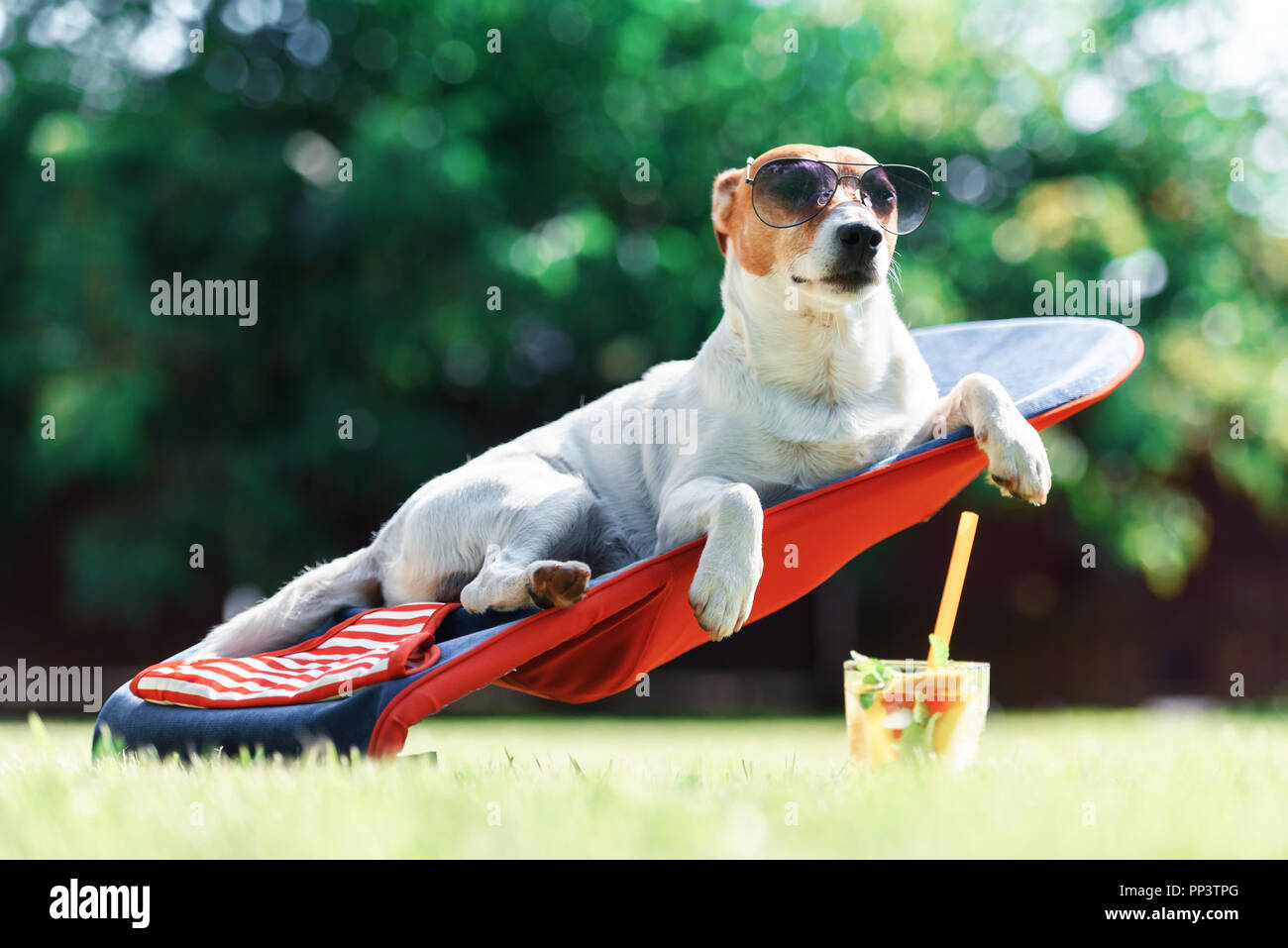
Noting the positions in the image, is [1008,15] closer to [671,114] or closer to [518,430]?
[671,114]

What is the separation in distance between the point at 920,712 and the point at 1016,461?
0.61 meters

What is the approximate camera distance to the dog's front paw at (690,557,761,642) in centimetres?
257

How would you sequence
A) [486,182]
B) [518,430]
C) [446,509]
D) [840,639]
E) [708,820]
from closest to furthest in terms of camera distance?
[708,820] → [446,509] → [486,182] → [518,430] → [840,639]

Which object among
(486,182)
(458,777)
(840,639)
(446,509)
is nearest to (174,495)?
(486,182)

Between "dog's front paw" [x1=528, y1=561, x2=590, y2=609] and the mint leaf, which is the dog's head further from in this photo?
"dog's front paw" [x1=528, y1=561, x2=590, y2=609]

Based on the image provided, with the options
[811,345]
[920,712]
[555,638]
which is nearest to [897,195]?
[811,345]

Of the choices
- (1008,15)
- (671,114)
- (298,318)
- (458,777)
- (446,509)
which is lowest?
(458,777)

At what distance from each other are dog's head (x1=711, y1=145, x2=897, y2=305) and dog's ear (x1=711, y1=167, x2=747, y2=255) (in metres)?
0.13

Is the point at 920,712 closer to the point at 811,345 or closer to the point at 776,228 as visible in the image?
the point at 811,345

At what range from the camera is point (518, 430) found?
364 inches

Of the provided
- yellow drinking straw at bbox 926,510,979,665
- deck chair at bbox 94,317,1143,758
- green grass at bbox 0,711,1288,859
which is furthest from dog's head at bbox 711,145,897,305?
green grass at bbox 0,711,1288,859

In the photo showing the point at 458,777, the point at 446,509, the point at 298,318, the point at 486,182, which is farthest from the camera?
the point at 298,318

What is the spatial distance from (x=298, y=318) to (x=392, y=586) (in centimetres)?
569

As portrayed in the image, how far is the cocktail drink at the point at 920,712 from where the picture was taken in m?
2.77
